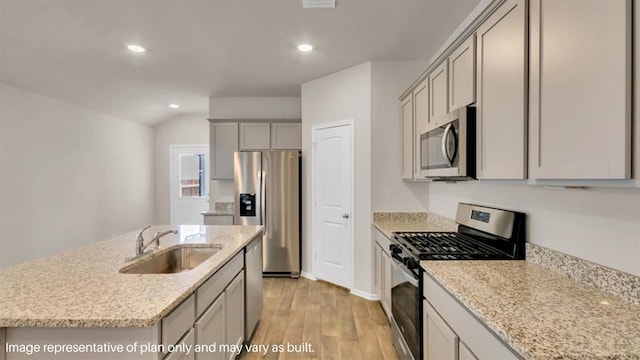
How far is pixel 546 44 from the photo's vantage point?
127cm

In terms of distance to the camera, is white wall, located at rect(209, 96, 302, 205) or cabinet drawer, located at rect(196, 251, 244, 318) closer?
cabinet drawer, located at rect(196, 251, 244, 318)

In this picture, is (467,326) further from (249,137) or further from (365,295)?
(249,137)

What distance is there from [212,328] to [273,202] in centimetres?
285

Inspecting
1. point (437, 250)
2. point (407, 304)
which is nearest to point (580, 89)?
point (437, 250)

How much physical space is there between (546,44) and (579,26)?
17 cm

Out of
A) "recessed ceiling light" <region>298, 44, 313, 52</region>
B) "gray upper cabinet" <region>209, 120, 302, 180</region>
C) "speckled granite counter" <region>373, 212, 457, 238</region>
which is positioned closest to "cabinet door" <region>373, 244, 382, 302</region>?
"speckled granite counter" <region>373, 212, 457, 238</region>

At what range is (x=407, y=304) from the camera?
2084 mm

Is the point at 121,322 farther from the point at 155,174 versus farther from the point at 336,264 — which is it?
the point at 155,174

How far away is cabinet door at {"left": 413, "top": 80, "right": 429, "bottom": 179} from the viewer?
2738 millimetres

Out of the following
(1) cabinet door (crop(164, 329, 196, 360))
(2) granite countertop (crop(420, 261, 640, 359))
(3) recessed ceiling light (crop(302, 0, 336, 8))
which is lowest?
(1) cabinet door (crop(164, 329, 196, 360))

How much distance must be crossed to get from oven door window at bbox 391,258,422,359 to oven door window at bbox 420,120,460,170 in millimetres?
772

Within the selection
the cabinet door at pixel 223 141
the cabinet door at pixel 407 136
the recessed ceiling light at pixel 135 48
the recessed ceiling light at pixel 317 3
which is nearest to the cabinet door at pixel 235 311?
the cabinet door at pixel 407 136

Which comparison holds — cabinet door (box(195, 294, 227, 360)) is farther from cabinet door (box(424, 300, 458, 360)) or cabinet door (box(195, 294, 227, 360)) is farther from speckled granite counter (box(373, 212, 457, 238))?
speckled granite counter (box(373, 212, 457, 238))

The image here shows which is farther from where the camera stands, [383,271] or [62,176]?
[62,176]
